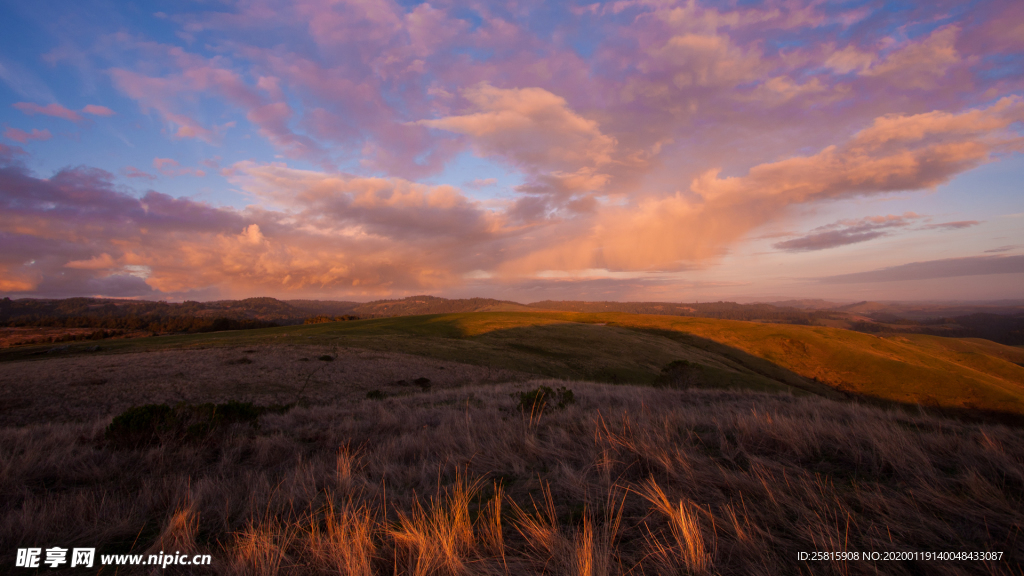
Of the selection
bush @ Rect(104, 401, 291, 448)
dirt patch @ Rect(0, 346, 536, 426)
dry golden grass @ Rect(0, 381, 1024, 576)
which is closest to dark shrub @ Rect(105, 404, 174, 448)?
bush @ Rect(104, 401, 291, 448)

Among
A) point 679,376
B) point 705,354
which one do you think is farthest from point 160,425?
point 705,354

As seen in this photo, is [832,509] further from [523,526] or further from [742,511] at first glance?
[523,526]

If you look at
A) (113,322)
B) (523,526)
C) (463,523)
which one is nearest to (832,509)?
(523,526)

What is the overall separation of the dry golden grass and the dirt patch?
1505 cm

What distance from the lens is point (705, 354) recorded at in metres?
60.0

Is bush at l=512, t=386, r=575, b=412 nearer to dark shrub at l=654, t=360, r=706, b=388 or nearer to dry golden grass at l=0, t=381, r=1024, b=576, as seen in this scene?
dry golden grass at l=0, t=381, r=1024, b=576

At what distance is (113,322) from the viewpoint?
122062 millimetres

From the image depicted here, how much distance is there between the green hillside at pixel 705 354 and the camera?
42.7 meters

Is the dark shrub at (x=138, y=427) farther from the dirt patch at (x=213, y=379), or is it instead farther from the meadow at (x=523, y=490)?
the dirt patch at (x=213, y=379)

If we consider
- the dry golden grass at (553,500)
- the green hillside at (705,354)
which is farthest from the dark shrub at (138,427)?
the green hillside at (705,354)

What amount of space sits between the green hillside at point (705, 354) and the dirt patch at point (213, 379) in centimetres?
677

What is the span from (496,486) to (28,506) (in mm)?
5561

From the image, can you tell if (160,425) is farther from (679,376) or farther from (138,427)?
(679,376)

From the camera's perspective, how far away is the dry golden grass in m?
2.96
